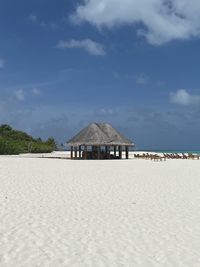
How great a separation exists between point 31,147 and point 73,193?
43749 mm

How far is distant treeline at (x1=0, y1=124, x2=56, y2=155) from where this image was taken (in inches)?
1845

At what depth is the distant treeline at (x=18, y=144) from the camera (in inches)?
1845

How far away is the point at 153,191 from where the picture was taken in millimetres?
12945

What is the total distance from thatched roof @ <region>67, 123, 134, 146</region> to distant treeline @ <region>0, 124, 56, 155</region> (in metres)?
11.6

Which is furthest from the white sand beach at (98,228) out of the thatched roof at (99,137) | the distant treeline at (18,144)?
the distant treeline at (18,144)

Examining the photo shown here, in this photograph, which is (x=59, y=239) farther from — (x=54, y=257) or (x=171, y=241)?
(x=171, y=241)

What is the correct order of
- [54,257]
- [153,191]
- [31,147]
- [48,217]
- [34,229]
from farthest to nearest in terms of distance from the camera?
[31,147] → [153,191] → [48,217] → [34,229] → [54,257]

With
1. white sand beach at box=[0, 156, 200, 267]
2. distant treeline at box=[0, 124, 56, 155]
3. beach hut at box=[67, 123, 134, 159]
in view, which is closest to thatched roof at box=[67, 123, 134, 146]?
beach hut at box=[67, 123, 134, 159]

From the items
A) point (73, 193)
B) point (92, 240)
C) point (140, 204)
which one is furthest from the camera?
point (73, 193)

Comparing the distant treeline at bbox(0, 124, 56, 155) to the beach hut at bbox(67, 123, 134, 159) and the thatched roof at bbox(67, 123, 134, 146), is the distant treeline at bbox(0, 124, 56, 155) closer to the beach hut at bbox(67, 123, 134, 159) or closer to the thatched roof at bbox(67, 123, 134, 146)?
the beach hut at bbox(67, 123, 134, 159)

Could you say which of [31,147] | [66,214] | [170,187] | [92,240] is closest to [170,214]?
[66,214]

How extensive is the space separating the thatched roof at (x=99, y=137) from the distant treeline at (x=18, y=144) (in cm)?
1157

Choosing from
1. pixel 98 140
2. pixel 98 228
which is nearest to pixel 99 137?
pixel 98 140

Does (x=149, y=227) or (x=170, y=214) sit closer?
(x=149, y=227)
